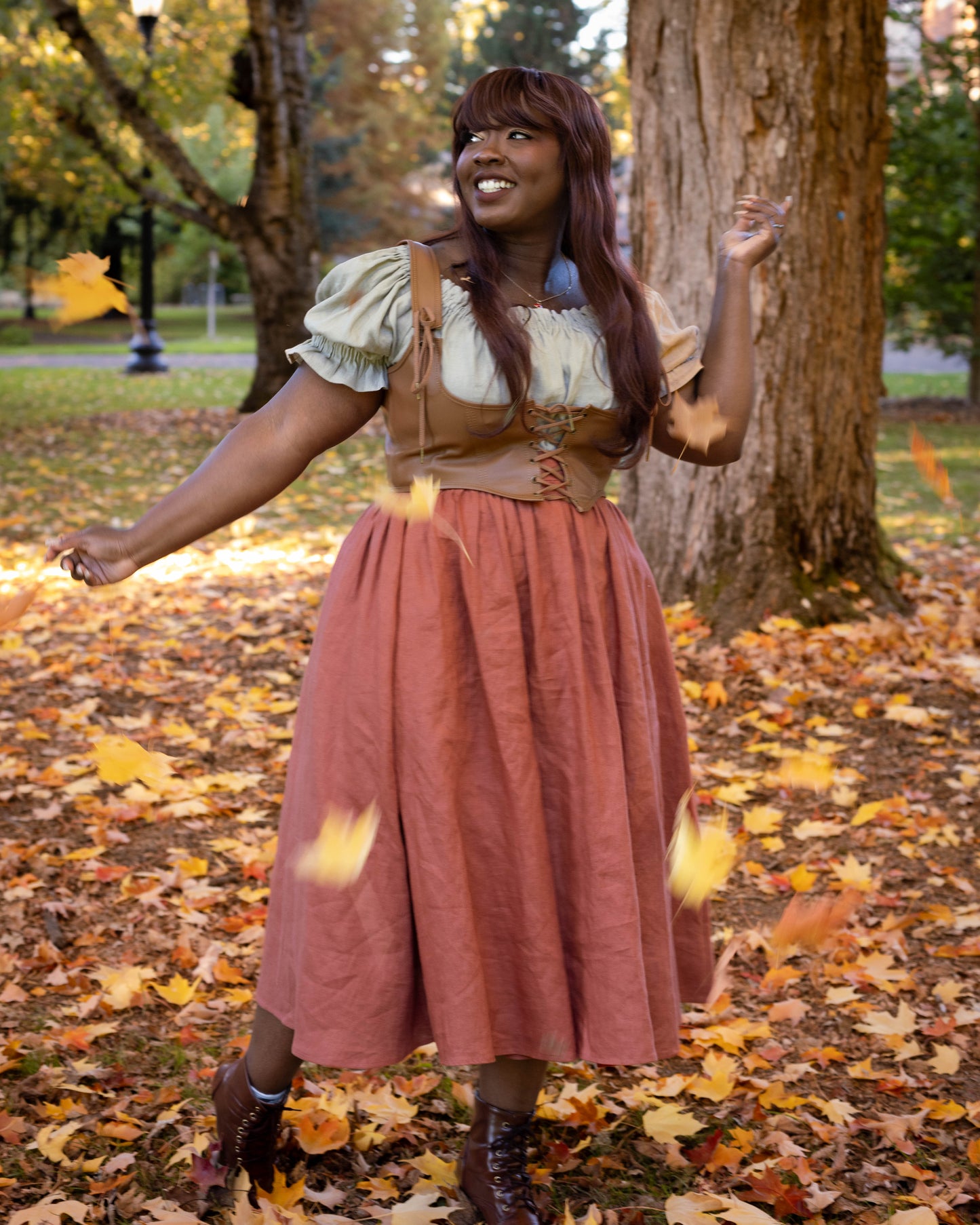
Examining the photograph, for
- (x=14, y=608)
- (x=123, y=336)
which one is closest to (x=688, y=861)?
(x=14, y=608)

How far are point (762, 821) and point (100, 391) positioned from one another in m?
15.2

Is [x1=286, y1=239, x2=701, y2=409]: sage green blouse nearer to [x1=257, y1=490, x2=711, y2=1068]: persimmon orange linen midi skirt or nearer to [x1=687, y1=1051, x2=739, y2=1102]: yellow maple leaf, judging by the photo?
[x1=257, y1=490, x2=711, y2=1068]: persimmon orange linen midi skirt

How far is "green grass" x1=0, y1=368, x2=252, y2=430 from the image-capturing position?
50.1 ft

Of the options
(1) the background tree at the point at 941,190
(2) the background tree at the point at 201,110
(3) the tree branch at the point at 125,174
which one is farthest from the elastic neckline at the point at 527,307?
(1) the background tree at the point at 941,190

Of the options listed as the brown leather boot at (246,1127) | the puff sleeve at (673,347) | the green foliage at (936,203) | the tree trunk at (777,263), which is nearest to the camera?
the puff sleeve at (673,347)

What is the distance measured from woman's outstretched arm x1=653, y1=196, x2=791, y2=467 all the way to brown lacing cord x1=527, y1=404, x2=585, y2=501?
0.26m

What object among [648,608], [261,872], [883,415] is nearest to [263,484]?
[648,608]

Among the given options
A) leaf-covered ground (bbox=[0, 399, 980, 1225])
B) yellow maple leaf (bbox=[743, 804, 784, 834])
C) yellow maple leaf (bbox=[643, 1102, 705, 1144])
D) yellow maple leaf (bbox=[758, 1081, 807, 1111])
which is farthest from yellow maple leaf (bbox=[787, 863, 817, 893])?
yellow maple leaf (bbox=[643, 1102, 705, 1144])

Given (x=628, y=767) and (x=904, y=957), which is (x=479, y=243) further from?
(x=904, y=957)

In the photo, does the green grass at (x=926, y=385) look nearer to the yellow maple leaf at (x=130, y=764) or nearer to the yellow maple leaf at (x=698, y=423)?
the yellow maple leaf at (x=130, y=764)

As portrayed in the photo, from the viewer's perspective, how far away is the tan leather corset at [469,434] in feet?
6.93

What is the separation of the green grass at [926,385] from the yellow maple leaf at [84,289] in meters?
17.5

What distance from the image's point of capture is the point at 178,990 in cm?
328

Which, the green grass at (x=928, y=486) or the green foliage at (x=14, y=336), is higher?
the green foliage at (x=14, y=336)
